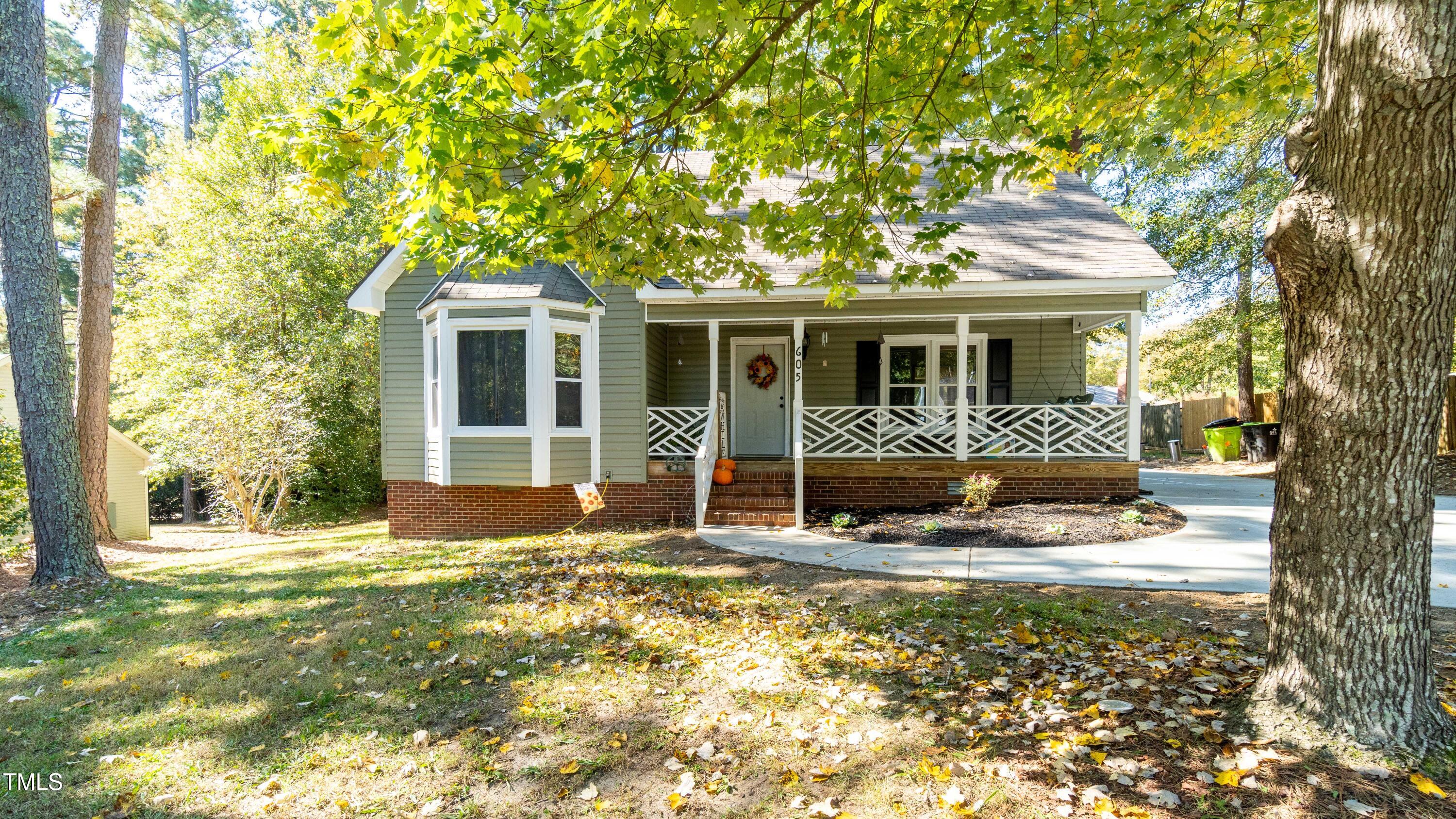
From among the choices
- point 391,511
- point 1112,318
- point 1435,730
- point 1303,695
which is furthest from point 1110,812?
point 391,511

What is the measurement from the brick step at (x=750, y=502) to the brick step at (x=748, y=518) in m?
0.09

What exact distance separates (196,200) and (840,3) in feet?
57.0

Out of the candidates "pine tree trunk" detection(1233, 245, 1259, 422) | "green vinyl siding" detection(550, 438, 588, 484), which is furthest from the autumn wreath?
"pine tree trunk" detection(1233, 245, 1259, 422)

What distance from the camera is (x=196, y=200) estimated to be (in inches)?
628

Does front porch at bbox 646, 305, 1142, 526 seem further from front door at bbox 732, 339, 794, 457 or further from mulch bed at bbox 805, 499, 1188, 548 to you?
mulch bed at bbox 805, 499, 1188, 548

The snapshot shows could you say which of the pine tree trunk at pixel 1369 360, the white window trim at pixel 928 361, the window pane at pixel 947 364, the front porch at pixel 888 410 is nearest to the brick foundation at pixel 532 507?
the front porch at pixel 888 410

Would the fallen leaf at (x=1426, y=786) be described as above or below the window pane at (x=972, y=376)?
below

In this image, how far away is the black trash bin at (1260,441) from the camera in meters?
16.4

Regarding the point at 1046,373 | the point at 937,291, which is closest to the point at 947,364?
the point at 1046,373

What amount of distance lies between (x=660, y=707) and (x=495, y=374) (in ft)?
23.3

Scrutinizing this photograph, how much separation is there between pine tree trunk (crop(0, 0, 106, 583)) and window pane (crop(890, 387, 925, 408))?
11132 mm

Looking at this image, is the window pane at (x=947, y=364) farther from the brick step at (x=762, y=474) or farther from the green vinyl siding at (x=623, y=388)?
the green vinyl siding at (x=623, y=388)

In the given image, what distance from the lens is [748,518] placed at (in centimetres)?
925

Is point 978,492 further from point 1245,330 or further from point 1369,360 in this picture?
point 1245,330
